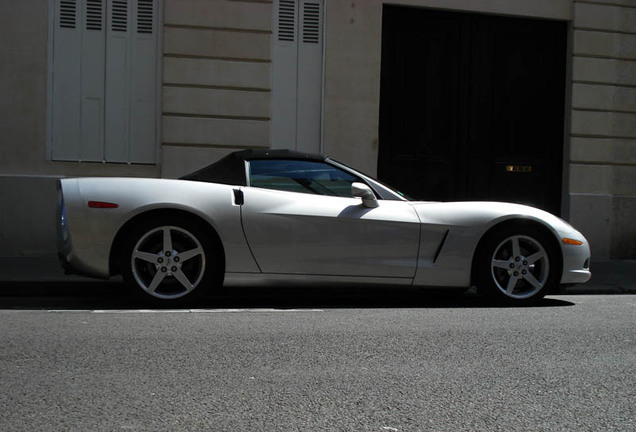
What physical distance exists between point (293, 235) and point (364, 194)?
0.68 metres

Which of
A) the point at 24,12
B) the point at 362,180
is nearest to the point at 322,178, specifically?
the point at 362,180

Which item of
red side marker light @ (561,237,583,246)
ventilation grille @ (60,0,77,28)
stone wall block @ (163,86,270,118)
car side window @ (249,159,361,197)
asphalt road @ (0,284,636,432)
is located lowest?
asphalt road @ (0,284,636,432)

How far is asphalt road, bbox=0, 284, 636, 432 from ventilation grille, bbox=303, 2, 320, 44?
6.50m

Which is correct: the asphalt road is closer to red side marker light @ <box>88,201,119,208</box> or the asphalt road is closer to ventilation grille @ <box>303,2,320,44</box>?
red side marker light @ <box>88,201,119,208</box>

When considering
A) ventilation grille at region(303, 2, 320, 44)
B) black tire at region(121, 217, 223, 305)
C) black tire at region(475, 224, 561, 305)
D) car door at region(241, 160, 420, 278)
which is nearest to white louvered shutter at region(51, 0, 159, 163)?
ventilation grille at region(303, 2, 320, 44)

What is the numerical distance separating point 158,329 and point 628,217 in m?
10.0

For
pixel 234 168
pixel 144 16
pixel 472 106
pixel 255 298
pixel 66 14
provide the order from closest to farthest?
pixel 234 168, pixel 255 298, pixel 66 14, pixel 144 16, pixel 472 106

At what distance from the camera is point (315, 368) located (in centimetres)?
437

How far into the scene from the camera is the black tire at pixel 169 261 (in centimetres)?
637

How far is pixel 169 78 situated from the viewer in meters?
11.7

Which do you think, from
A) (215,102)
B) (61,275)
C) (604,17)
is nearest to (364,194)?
(61,275)

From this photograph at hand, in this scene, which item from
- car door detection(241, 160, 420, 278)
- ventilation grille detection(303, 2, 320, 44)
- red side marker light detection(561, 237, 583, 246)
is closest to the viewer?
car door detection(241, 160, 420, 278)

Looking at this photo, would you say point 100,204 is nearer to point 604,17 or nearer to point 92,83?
point 92,83

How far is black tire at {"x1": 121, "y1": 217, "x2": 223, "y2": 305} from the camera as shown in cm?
637
